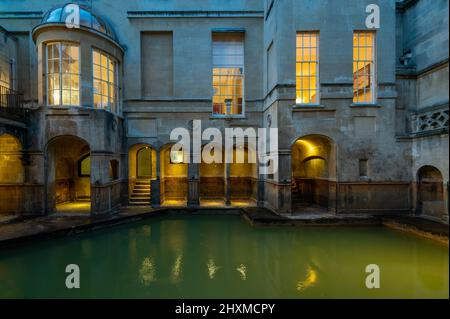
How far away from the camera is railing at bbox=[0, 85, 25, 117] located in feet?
33.9

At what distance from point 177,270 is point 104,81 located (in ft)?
33.2

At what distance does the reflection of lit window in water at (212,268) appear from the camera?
19.4 feet

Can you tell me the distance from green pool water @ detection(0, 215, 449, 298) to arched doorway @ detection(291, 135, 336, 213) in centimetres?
281

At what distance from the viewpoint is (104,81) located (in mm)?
11930

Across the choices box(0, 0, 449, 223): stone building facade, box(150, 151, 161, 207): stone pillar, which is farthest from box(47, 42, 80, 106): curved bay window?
box(150, 151, 161, 207): stone pillar

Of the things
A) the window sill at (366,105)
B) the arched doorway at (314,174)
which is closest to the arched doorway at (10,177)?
the arched doorway at (314,174)

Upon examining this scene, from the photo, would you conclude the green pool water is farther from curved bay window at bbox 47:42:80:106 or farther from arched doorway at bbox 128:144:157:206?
curved bay window at bbox 47:42:80:106

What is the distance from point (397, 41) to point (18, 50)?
2049 centimetres

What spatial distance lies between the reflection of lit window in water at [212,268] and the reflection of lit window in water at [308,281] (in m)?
2.04

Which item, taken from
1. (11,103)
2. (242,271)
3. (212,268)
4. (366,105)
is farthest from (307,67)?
(11,103)

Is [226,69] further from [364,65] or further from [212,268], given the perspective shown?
[212,268]

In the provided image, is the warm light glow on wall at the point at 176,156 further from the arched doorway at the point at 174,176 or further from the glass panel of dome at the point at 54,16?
the glass panel of dome at the point at 54,16

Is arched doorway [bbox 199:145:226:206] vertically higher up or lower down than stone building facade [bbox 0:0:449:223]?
lower down

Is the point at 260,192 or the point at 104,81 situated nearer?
the point at 104,81
